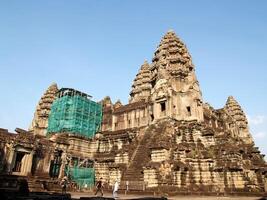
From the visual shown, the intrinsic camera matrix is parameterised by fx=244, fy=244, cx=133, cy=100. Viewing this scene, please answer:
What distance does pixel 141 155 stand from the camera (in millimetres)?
28344

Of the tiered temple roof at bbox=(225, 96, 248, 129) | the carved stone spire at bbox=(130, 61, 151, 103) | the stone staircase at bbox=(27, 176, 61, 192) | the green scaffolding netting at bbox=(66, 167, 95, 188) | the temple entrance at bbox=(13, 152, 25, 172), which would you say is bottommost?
the stone staircase at bbox=(27, 176, 61, 192)

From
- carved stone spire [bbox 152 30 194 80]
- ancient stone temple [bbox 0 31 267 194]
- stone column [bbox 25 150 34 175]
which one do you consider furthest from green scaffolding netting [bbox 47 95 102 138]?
stone column [bbox 25 150 34 175]

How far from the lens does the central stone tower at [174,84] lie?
105ft

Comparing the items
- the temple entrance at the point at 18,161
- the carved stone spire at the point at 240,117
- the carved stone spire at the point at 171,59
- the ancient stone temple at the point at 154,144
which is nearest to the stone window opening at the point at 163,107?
the ancient stone temple at the point at 154,144

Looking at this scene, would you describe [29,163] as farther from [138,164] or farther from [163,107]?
[163,107]

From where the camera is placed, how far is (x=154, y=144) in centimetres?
2664

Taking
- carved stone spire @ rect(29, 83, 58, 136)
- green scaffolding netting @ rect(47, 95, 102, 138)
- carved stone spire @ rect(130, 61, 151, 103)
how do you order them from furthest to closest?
carved stone spire @ rect(130, 61, 151, 103) < carved stone spire @ rect(29, 83, 58, 136) < green scaffolding netting @ rect(47, 95, 102, 138)

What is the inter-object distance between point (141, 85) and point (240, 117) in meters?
23.4

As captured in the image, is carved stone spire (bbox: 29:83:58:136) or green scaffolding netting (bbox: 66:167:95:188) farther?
carved stone spire (bbox: 29:83:58:136)

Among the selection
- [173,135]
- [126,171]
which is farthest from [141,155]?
[173,135]

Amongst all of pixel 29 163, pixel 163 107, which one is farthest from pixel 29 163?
pixel 163 107

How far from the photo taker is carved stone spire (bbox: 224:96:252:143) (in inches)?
2151

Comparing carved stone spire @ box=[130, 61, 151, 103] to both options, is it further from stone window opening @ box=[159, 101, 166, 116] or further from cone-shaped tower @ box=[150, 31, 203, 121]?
stone window opening @ box=[159, 101, 166, 116]

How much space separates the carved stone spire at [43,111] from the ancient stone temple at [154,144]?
1066 cm
